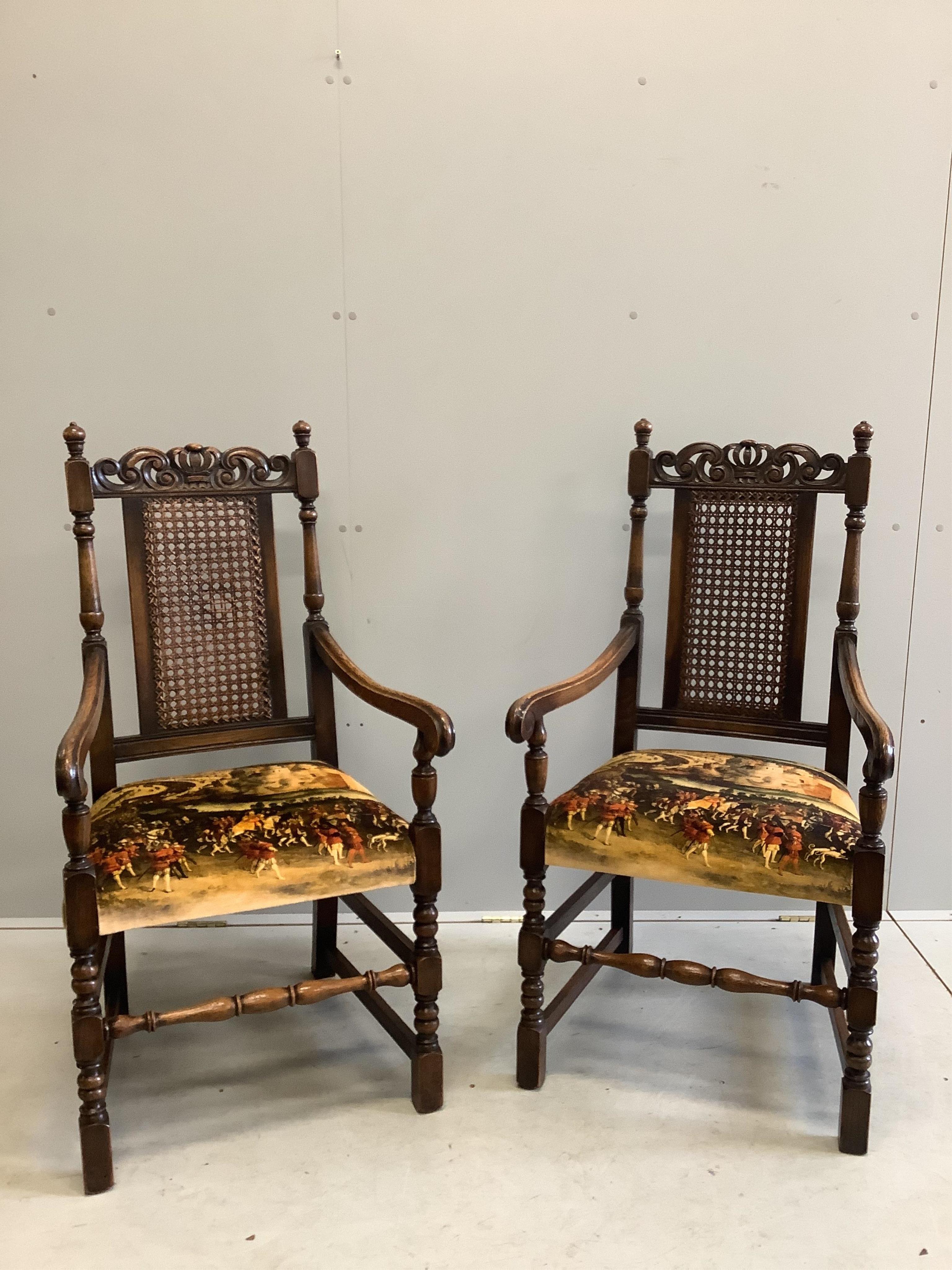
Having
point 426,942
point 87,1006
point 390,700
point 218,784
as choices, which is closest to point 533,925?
point 426,942

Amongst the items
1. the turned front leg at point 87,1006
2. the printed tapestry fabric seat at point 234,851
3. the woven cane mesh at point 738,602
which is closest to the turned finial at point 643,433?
the woven cane mesh at point 738,602

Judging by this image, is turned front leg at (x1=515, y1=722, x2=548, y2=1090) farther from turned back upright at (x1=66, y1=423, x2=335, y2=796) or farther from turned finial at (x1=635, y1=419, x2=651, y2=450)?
turned finial at (x1=635, y1=419, x2=651, y2=450)

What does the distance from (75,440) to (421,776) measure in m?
0.84

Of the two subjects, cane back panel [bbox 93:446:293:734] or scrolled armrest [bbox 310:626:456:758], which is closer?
scrolled armrest [bbox 310:626:456:758]

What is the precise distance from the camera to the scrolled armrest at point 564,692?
68.5 inches

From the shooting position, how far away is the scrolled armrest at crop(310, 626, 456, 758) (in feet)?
5.61

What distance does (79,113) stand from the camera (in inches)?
84.3

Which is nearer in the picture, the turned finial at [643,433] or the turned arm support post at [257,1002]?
the turned arm support post at [257,1002]

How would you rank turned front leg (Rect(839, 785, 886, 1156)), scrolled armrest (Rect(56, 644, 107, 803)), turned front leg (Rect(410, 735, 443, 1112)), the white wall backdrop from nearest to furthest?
scrolled armrest (Rect(56, 644, 107, 803)), turned front leg (Rect(839, 785, 886, 1156)), turned front leg (Rect(410, 735, 443, 1112)), the white wall backdrop

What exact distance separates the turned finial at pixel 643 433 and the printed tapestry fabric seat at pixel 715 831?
26.2 inches

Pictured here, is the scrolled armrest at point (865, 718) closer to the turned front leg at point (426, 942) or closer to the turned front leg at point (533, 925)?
the turned front leg at point (533, 925)

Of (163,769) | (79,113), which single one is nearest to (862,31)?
(79,113)

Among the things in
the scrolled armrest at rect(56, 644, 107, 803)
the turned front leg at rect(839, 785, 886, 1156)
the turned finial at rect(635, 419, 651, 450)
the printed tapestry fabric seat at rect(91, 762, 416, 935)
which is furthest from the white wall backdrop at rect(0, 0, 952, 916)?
the turned front leg at rect(839, 785, 886, 1156)

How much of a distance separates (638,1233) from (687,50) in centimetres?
215
